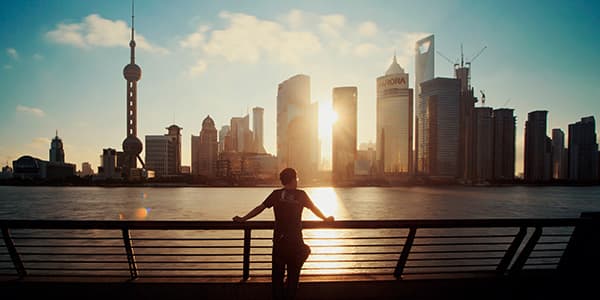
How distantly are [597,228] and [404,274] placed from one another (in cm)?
302

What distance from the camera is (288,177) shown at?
4.72 metres

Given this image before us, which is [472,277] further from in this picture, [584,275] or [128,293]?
[128,293]

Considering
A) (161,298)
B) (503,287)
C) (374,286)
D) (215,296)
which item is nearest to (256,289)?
(215,296)

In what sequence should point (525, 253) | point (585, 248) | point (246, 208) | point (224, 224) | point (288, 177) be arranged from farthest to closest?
1. point (246, 208)
2. point (525, 253)
3. point (585, 248)
4. point (224, 224)
5. point (288, 177)

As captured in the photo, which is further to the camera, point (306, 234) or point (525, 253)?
point (306, 234)

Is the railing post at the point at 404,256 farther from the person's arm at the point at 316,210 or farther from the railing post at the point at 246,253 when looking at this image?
the railing post at the point at 246,253

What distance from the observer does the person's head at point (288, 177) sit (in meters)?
4.70

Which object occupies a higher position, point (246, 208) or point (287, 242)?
point (287, 242)

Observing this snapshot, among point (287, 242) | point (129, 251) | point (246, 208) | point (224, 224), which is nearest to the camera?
point (287, 242)

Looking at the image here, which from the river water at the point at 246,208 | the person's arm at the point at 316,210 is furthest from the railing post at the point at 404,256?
the river water at the point at 246,208

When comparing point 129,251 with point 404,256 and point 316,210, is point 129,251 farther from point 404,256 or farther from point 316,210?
point 404,256

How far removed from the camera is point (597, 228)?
511 cm

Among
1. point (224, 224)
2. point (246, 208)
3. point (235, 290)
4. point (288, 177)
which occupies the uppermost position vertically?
point (288, 177)

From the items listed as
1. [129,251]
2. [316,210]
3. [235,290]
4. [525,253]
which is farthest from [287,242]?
[525,253]
